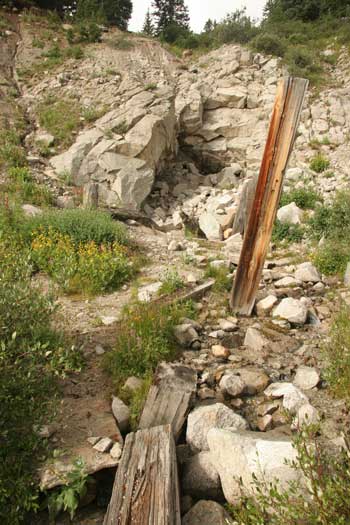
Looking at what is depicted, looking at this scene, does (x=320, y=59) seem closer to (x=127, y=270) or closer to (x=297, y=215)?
(x=297, y=215)

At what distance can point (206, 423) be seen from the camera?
114 inches

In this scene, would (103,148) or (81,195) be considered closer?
(81,195)

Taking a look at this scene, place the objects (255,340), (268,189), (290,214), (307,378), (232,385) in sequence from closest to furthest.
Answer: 1. (232,385)
2. (307,378)
3. (255,340)
4. (268,189)
5. (290,214)

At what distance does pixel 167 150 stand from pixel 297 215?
22.4 ft

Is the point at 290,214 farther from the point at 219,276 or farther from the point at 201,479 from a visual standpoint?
the point at 201,479

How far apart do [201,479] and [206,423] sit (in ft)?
1.39

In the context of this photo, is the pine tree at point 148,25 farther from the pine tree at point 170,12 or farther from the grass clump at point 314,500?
the grass clump at point 314,500

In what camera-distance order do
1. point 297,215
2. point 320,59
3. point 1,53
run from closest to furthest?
point 297,215, point 1,53, point 320,59

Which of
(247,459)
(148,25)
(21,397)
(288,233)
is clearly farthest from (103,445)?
(148,25)

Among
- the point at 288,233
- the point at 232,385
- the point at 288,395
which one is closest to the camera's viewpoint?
the point at 288,395

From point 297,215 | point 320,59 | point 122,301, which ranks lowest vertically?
point 122,301

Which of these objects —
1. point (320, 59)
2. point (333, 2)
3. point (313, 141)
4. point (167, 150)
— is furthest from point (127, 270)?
point (333, 2)

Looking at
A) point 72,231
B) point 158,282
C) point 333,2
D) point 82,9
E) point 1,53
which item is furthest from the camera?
point 333,2

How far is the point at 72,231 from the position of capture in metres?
6.97
